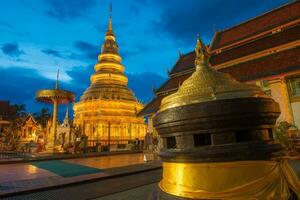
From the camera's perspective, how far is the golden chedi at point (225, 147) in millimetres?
1959

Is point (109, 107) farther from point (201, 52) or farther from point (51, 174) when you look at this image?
point (201, 52)

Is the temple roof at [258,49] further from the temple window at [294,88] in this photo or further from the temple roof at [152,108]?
the temple window at [294,88]

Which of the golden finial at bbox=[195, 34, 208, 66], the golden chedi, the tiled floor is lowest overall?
the tiled floor

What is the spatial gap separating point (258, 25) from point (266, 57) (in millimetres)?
5622

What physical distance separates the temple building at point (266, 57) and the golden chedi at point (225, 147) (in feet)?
35.9

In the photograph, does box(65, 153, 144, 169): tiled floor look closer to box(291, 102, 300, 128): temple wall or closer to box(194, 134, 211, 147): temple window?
box(194, 134, 211, 147): temple window

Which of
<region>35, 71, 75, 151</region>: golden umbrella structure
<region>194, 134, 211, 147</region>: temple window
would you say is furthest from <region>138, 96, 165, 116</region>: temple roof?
<region>194, 134, 211, 147</region>: temple window

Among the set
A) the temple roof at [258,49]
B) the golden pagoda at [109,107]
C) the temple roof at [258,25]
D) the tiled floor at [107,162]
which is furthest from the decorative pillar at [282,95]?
the golden pagoda at [109,107]

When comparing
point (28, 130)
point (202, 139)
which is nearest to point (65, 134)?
point (28, 130)

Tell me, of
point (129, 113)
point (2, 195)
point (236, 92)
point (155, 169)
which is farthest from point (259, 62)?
point (129, 113)

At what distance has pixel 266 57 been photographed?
13.9m

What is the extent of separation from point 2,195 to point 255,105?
17.4ft

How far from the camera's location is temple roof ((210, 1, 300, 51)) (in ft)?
52.1

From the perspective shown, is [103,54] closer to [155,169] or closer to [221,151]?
[155,169]
